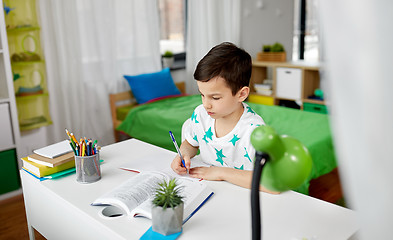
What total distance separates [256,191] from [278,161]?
2.7 inches

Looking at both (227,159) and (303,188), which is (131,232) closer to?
(227,159)

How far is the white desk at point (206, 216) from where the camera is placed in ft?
3.24

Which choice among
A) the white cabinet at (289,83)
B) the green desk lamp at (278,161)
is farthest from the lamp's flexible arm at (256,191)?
the white cabinet at (289,83)

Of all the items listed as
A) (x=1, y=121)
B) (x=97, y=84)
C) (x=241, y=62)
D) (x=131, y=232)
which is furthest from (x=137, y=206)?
(x=97, y=84)

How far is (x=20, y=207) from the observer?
2.59 m

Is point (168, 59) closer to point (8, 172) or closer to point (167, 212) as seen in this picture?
→ point (8, 172)

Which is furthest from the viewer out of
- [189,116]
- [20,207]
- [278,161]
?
[189,116]

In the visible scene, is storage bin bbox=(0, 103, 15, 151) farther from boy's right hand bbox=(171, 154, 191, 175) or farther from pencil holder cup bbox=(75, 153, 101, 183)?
boy's right hand bbox=(171, 154, 191, 175)

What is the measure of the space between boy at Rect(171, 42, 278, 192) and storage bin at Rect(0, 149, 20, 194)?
1721 millimetres

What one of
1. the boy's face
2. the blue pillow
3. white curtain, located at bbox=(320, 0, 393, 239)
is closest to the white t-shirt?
the boy's face

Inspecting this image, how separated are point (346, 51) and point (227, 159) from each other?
0.98m

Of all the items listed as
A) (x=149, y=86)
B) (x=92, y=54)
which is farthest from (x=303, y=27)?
(x=92, y=54)

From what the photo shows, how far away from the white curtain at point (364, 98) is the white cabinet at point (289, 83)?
3.52 m

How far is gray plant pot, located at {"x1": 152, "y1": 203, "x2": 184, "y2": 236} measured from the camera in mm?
939
